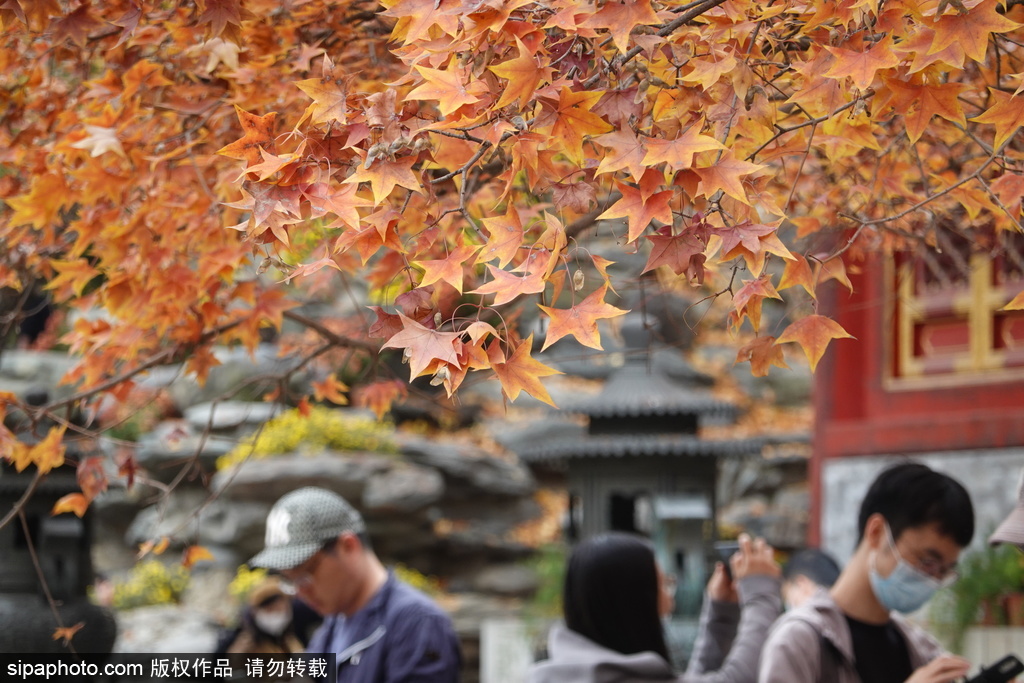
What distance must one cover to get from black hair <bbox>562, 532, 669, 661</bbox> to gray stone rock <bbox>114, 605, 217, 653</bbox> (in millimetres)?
6014

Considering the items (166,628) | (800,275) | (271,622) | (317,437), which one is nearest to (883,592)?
(800,275)

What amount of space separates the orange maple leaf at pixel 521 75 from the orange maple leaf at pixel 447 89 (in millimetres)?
50

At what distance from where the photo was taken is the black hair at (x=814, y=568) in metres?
4.52

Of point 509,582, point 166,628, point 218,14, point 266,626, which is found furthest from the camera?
point 509,582

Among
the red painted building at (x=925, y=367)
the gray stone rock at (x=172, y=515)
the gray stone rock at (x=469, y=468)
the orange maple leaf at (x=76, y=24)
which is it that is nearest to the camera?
the orange maple leaf at (x=76, y=24)

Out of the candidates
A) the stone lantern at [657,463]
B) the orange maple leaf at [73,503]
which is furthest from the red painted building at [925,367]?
the orange maple leaf at [73,503]

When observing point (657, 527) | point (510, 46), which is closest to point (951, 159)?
point (510, 46)

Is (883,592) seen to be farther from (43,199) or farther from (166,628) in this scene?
(166,628)

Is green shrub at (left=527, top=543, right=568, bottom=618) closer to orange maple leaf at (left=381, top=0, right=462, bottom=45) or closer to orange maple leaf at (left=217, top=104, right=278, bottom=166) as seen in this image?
orange maple leaf at (left=217, top=104, right=278, bottom=166)

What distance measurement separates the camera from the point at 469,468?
1292cm

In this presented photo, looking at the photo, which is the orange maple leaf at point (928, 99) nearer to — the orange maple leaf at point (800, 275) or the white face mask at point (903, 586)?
the orange maple leaf at point (800, 275)

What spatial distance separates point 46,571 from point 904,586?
252 centimetres

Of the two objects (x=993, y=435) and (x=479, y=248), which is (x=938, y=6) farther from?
(x=993, y=435)

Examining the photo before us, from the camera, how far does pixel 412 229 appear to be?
3172 millimetres
